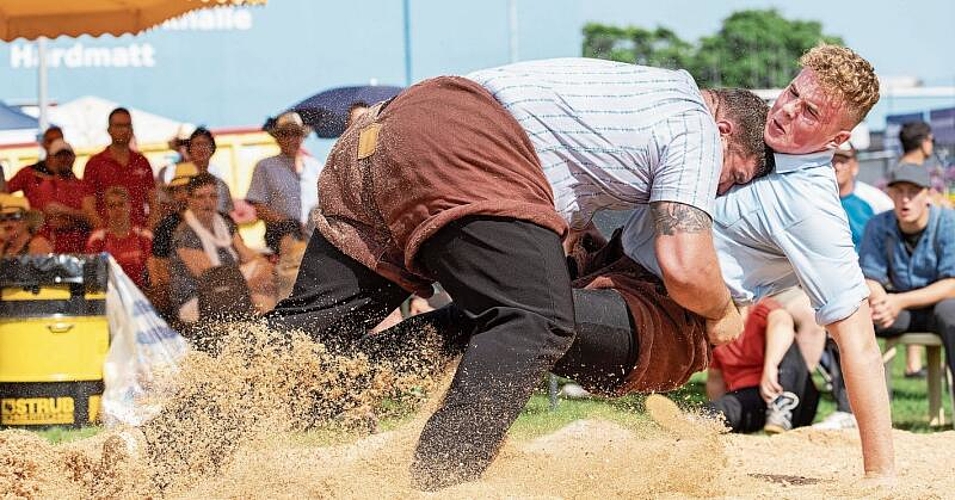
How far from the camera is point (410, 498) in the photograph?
9.41ft

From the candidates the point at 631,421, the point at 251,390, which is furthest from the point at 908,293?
the point at 251,390

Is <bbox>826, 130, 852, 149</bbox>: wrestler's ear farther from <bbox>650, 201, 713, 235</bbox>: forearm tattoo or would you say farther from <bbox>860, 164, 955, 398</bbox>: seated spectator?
<bbox>860, 164, 955, 398</bbox>: seated spectator

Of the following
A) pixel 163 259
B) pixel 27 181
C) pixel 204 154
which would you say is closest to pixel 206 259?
pixel 163 259

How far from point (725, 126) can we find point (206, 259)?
3.84 meters

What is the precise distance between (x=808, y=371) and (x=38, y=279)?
4064 mm

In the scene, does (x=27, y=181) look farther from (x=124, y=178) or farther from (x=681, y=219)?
(x=681, y=219)

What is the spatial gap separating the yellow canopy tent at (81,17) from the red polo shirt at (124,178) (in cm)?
78

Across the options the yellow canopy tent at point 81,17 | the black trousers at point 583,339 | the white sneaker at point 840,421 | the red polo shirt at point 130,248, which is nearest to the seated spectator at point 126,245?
the red polo shirt at point 130,248

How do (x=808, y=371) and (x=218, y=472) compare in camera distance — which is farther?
(x=808, y=371)

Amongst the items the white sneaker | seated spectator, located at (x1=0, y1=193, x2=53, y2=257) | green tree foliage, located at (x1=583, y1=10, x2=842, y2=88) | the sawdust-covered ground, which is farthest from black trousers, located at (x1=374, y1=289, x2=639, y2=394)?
green tree foliage, located at (x1=583, y1=10, x2=842, y2=88)

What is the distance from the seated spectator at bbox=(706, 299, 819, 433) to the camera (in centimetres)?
600

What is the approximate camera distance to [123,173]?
7.68 metres

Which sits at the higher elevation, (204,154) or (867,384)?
(204,154)

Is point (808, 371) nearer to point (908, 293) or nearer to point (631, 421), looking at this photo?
point (908, 293)
